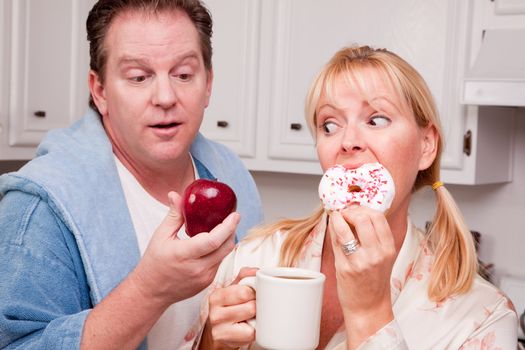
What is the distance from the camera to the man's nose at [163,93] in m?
1.49

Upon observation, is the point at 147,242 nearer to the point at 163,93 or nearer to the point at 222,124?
the point at 163,93

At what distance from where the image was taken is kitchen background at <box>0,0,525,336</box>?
2453mm

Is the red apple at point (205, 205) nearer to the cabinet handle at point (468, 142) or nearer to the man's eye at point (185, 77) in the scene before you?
the man's eye at point (185, 77)

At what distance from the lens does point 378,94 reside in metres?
1.25

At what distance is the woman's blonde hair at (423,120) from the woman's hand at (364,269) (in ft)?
0.70

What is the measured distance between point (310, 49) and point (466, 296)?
1.65m

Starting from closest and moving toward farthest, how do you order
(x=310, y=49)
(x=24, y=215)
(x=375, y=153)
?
(x=375, y=153)
(x=24, y=215)
(x=310, y=49)

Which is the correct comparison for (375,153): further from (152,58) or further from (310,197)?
(310,197)

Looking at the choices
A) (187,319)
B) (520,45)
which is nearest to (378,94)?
(187,319)

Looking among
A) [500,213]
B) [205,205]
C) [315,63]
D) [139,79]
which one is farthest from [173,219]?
[500,213]

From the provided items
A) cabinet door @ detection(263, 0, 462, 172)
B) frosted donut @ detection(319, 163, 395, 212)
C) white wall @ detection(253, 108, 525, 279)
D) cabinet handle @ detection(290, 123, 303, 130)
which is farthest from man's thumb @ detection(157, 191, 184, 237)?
white wall @ detection(253, 108, 525, 279)

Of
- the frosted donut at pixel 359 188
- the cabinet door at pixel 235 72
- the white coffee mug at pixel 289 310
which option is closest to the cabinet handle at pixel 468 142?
the cabinet door at pixel 235 72

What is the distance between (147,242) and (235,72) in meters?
1.43

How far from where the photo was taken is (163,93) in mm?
1488
